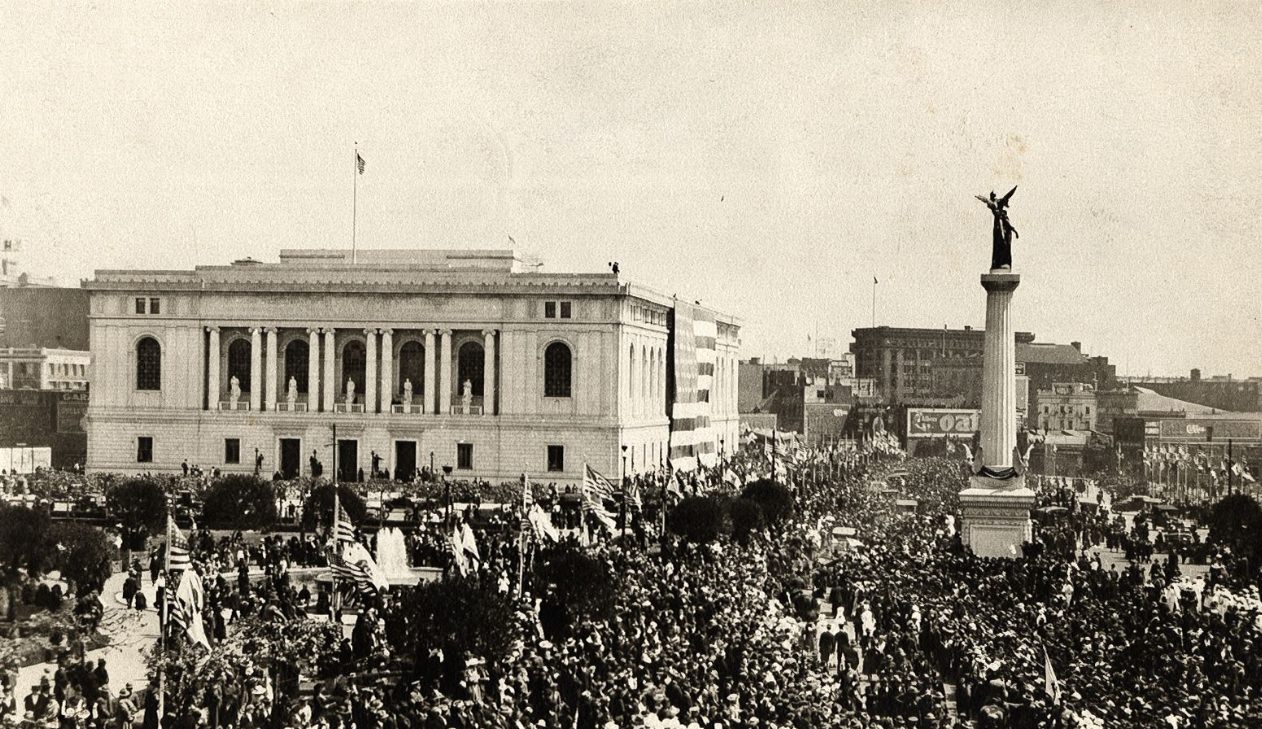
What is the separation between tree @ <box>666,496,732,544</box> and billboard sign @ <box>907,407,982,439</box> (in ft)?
303

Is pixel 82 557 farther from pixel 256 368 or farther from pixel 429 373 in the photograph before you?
pixel 256 368

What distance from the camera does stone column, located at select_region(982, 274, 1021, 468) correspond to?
5347cm

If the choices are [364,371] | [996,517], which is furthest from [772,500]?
[364,371]

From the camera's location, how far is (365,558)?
3089 centimetres

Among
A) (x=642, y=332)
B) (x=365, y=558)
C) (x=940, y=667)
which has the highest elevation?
(x=642, y=332)

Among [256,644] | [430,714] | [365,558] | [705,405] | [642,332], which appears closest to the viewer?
[430,714]

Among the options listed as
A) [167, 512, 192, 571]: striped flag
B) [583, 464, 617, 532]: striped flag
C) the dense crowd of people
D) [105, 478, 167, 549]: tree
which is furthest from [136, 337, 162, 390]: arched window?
[167, 512, 192, 571]: striped flag

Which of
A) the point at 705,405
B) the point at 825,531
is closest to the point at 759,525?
the point at 825,531

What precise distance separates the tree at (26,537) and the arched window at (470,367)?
3968cm

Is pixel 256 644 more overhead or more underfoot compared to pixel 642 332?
more underfoot

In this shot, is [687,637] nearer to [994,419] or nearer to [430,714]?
[430,714]

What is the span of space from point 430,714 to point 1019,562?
25.6 m

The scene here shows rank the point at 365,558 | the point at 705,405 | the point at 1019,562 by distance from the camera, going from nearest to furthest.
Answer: the point at 365,558, the point at 1019,562, the point at 705,405

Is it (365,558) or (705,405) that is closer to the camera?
(365,558)
